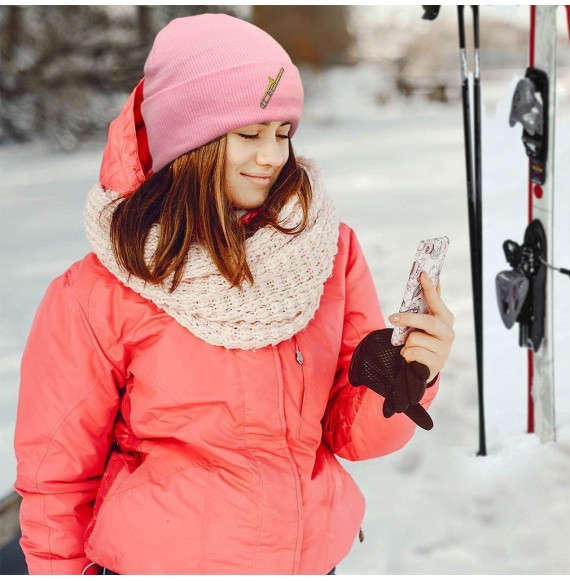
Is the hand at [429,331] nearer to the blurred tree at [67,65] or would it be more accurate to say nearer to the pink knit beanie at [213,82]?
the pink knit beanie at [213,82]

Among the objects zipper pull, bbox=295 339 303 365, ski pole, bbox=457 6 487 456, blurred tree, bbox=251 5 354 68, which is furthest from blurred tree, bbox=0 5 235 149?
zipper pull, bbox=295 339 303 365

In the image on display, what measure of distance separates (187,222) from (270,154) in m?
0.16

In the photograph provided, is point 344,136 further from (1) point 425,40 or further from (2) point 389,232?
(2) point 389,232

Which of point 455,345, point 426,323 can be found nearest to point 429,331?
point 426,323

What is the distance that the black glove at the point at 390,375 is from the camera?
1.02m

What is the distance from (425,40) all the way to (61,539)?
11656 mm

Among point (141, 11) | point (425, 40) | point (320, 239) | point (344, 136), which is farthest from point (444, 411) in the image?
point (425, 40)

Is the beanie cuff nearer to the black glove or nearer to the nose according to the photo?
the nose

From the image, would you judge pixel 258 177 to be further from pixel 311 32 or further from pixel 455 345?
pixel 311 32

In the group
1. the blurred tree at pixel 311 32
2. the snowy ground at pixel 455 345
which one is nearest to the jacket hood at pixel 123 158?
the snowy ground at pixel 455 345

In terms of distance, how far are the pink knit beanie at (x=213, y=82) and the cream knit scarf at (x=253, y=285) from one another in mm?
146

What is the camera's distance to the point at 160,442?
1126 millimetres

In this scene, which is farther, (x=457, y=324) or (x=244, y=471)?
(x=457, y=324)

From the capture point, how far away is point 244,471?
1.10 meters
